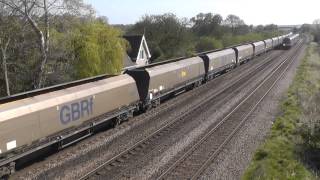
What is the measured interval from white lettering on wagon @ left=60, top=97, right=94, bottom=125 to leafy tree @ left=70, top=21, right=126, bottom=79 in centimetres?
1812

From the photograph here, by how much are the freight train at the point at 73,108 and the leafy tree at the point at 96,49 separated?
412 inches

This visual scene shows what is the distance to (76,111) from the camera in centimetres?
1895

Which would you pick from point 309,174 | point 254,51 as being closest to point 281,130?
point 309,174

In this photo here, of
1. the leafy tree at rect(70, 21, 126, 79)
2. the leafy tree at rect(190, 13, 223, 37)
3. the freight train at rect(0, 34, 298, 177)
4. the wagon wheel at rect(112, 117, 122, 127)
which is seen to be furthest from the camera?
the leafy tree at rect(190, 13, 223, 37)

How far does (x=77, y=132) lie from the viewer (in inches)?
755

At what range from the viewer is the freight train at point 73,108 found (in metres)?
15.1

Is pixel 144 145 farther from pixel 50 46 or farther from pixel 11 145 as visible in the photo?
pixel 50 46

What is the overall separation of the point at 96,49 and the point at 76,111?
71.7ft

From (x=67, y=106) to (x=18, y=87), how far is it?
19.0 m

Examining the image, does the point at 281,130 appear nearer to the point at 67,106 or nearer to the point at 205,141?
the point at 205,141

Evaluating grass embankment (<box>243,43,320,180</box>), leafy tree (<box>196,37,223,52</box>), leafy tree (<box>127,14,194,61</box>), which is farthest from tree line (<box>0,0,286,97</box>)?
leafy tree (<box>196,37,223,52</box>)

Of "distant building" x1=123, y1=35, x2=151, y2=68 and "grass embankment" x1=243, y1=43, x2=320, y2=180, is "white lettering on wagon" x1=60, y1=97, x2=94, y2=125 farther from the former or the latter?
"distant building" x1=123, y1=35, x2=151, y2=68

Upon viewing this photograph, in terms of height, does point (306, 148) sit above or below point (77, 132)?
below

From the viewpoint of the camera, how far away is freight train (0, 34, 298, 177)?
1507 centimetres
